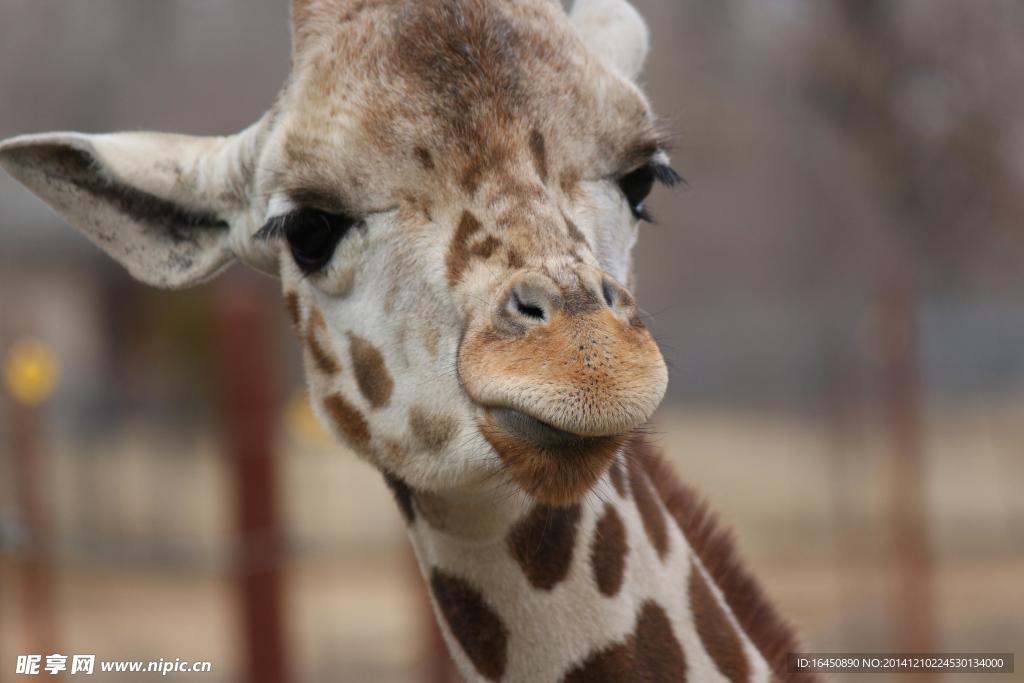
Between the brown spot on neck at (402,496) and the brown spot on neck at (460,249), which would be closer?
the brown spot on neck at (460,249)

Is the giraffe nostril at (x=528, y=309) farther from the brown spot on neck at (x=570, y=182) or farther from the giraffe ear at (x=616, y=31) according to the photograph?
the giraffe ear at (x=616, y=31)

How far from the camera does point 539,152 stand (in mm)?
3027

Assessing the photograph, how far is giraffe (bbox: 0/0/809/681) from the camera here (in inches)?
111

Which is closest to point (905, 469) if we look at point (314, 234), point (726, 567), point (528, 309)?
point (726, 567)

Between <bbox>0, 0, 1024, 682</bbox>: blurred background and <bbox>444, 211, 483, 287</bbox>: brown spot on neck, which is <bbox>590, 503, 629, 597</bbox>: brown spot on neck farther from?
<bbox>0, 0, 1024, 682</bbox>: blurred background

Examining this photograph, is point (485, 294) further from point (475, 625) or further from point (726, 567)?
point (726, 567)

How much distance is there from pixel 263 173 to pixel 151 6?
27828 millimetres

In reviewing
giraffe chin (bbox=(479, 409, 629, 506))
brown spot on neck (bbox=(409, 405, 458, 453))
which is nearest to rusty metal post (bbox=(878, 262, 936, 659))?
brown spot on neck (bbox=(409, 405, 458, 453))

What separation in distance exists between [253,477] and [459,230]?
19.2 ft

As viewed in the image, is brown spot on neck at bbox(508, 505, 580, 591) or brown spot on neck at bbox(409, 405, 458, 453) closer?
brown spot on neck at bbox(409, 405, 458, 453)

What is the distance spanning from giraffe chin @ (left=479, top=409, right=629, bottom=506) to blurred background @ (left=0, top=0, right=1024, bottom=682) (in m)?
5.91

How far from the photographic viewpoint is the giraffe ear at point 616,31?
12.8ft

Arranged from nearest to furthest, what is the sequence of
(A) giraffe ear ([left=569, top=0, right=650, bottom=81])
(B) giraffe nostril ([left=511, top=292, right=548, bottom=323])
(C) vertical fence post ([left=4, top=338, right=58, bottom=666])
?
1. (B) giraffe nostril ([left=511, top=292, right=548, bottom=323])
2. (A) giraffe ear ([left=569, top=0, right=650, bottom=81])
3. (C) vertical fence post ([left=4, top=338, right=58, bottom=666])

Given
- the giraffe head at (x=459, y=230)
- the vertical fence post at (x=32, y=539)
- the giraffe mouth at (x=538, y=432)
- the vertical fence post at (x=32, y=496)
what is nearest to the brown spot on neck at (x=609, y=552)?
the giraffe head at (x=459, y=230)
